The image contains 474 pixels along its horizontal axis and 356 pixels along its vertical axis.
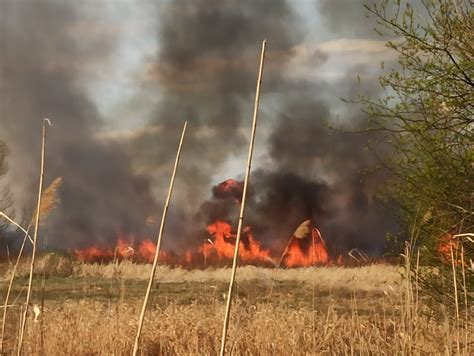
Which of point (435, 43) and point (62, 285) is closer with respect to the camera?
point (435, 43)

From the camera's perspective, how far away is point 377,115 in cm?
987

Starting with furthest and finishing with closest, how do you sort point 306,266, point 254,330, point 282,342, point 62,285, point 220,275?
point 306,266, point 220,275, point 62,285, point 254,330, point 282,342

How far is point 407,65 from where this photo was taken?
32.1 ft

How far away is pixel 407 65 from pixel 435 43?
0.48 metres

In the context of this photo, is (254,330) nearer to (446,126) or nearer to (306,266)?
(446,126)

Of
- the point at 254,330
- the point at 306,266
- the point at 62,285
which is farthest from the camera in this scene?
the point at 306,266

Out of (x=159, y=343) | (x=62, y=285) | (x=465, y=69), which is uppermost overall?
(x=465, y=69)

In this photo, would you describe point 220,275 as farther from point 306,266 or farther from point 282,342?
point 282,342

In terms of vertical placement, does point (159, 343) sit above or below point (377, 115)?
below

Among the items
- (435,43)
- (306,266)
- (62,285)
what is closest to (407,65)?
(435,43)

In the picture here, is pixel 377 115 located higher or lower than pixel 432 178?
higher

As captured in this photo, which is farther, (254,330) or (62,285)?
(62,285)

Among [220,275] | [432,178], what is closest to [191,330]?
[432,178]

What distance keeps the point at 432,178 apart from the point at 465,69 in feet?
5.06
